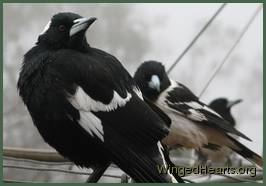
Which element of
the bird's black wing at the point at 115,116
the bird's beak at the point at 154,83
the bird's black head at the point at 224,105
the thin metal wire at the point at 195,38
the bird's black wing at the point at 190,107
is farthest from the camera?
the bird's black head at the point at 224,105

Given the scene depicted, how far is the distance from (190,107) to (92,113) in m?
1.70

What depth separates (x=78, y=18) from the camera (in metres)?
2.49

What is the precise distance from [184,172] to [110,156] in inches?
13.5

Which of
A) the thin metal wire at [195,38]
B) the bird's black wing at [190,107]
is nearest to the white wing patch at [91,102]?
the thin metal wire at [195,38]

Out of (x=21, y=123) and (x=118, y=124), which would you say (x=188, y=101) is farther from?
(x=21, y=123)

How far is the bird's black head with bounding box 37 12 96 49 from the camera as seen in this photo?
2430 millimetres

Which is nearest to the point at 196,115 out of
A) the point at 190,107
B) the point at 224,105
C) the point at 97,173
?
the point at 190,107

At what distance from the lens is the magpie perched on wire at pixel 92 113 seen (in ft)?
7.27

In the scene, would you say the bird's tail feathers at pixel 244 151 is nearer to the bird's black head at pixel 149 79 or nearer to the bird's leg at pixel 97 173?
the bird's black head at pixel 149 79

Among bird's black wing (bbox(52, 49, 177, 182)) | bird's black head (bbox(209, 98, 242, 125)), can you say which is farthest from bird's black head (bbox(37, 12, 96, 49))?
bird's black head (bbox(209, 98, 242, 125))

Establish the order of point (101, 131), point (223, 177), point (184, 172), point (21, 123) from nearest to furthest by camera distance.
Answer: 1. point (101, 131)
2. point (184, 172)
3. point (223, 177)
4. point (21, 123)

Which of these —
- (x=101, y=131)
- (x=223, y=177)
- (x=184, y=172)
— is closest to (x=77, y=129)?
(x=101, y=131)

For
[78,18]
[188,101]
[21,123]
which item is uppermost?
[78,18]

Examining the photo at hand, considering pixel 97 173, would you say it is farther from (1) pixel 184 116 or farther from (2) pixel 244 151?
(2) pixel 244 151
